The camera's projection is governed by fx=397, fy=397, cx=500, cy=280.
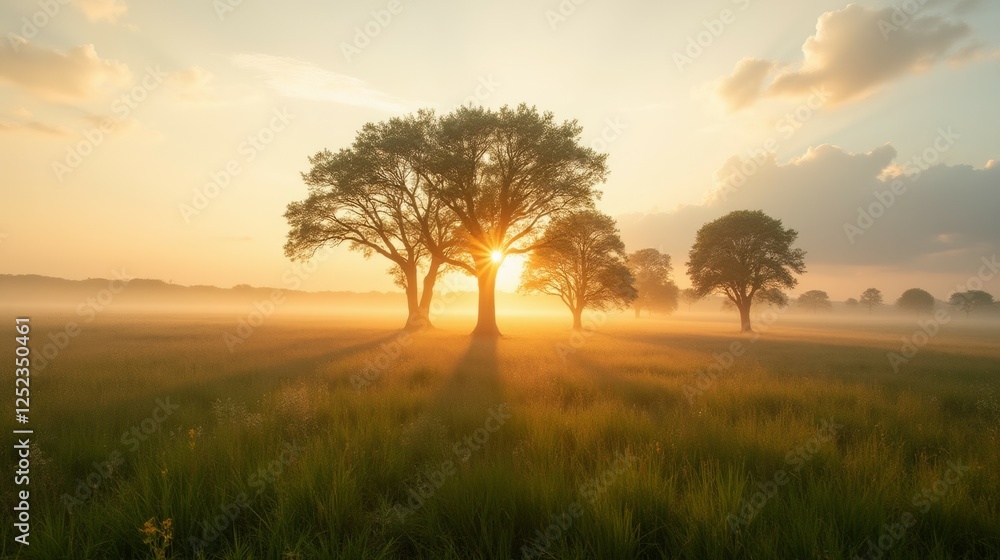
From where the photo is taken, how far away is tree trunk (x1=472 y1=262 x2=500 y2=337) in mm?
31030

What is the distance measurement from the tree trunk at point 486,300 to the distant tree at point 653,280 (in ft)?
138

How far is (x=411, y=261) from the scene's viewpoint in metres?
37.1

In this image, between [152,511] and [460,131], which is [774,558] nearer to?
[152,511]

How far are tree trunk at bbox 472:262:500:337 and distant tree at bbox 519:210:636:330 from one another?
10.2 metres

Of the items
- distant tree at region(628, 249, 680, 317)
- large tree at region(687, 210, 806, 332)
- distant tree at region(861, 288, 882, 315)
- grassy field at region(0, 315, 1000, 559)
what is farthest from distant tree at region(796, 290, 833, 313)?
grassy field at region(0, 315, 1000, 559)

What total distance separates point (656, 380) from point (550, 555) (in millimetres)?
9983

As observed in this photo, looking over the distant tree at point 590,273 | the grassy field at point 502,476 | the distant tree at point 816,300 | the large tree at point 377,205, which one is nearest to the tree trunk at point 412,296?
the large tree at point 377,205

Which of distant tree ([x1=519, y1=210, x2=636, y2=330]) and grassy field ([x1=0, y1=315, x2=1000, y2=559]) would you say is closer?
grassy field ([x1=0, y1=315, x2=1000, y2=559])

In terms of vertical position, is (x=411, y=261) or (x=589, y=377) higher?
(x=411, y=261)

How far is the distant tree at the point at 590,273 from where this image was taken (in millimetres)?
43656

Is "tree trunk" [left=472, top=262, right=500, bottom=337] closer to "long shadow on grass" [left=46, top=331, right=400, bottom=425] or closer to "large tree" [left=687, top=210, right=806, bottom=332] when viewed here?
"long shadow on grass" [left=46, top=331, right=400, bottom=425]

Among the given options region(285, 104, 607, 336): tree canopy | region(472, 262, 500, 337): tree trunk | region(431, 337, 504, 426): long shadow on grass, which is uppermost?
region(285, 104, 607, 336): tree canopy

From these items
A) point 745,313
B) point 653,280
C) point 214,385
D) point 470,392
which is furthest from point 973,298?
point 214,385

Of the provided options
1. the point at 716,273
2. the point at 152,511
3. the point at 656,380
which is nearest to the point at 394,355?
the point at 656,380
